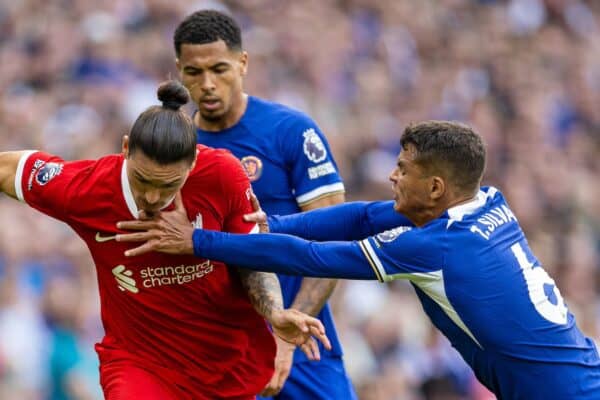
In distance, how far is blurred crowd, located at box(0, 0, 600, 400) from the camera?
8516mm

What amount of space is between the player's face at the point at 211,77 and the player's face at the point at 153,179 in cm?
111

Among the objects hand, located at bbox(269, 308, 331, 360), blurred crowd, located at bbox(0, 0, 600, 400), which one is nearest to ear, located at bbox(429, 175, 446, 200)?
hand, located at bbox(269, 308, 331, 360)

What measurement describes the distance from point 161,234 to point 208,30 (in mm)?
1502

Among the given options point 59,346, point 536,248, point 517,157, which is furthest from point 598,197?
point 59,346

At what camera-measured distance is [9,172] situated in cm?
535

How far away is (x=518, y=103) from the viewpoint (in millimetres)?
13969

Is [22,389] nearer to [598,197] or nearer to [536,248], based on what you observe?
[536,248]

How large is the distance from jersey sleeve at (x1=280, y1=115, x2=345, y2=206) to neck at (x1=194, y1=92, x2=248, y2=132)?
24cm

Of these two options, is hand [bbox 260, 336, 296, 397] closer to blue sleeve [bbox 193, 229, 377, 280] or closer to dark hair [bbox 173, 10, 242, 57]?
blue sleeve [bbox 193, 229, 377, 280]

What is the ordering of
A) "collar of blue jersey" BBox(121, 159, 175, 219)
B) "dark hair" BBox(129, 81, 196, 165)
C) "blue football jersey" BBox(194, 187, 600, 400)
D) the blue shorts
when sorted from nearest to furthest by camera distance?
"dark hair" BBox(129, 81, 196, 165) < "blue football jersey" BBox(194, 187, 600, 400) < "collar of blue jersey" BBox(121, 159, 175, 219) < the blue shorts

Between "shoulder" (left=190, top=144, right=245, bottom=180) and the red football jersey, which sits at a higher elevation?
"shoulder" (left=190, top=144, right=245, bottom=180)

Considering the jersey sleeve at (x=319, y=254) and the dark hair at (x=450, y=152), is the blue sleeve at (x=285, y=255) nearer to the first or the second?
the jersey sleeve at (x=319, y=254)

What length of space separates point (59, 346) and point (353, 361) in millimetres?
2317

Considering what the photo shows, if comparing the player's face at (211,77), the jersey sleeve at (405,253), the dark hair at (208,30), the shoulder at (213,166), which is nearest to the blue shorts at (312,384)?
the player's face at (211,77)
